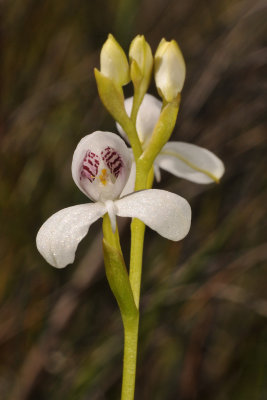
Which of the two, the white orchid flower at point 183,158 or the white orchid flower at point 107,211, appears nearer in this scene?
the white orchid flower at point 107,211

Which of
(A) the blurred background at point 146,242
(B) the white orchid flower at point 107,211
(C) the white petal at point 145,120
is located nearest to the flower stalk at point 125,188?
(B) the white orchid flower at point 107,211

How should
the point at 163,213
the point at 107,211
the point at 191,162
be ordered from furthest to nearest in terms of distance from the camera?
the point at 191,162, the point at 107,211, the point at 163,213

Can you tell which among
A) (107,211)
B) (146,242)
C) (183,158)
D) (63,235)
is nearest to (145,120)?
(183,158)

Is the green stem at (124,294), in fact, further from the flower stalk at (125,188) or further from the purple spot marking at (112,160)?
the purple spot marking at (112,160)

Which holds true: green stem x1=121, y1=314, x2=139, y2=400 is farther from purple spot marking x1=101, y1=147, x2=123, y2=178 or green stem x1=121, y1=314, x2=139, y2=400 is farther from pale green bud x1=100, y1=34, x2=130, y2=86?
pale green bud x1=100, y1=34, x2=130, y2=86

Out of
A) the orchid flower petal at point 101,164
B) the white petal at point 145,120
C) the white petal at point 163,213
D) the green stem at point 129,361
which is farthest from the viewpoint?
the white petal at point 145,120

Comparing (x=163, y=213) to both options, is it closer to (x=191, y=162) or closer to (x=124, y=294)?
(x=124, y=294)

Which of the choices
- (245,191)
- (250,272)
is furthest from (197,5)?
(250,272)

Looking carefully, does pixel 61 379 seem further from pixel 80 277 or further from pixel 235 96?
pixel 235 96
